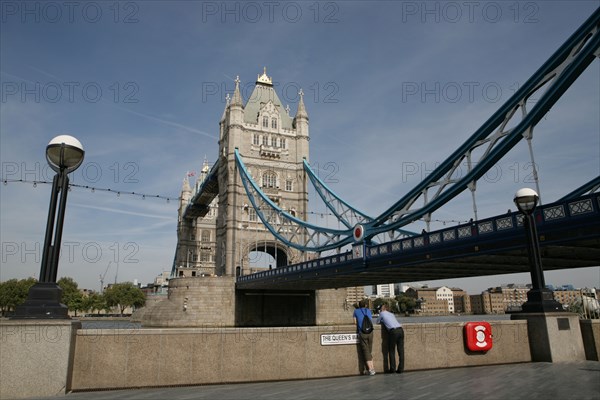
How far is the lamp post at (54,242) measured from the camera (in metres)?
5.77

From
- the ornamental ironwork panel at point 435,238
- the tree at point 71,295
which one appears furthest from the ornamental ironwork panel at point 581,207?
the tree at point 71,295

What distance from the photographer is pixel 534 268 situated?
906 centimetres

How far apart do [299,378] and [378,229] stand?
71.3 ft

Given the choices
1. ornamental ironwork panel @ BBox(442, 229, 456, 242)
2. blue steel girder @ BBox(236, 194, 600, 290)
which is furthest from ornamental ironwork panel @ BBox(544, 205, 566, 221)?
ornamental ironwork panel @ BBox(442, 229, 456, 242)

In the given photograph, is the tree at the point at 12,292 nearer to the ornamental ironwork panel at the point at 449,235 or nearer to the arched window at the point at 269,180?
the arched window at the point at 269,180

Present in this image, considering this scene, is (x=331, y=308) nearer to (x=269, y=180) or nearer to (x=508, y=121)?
(x=269, y=180)

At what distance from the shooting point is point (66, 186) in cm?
642

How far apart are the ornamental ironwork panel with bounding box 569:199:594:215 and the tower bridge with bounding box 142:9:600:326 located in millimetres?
31

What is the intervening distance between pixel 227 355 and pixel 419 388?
290 centimetres

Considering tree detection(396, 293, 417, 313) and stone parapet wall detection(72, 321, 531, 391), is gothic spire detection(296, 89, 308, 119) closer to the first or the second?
stone parapet wall detection(72, 321, 531, 391)

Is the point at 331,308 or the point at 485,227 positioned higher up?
the point at 485,227

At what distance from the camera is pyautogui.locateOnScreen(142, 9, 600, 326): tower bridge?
638 inches

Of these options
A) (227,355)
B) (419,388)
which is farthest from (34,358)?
(419,388)

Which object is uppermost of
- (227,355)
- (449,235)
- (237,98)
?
(237,98)
